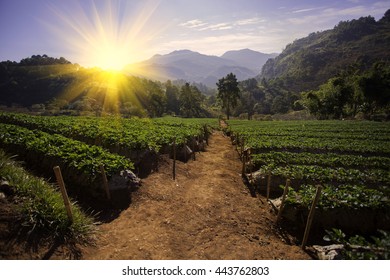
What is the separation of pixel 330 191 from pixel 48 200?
9826mm

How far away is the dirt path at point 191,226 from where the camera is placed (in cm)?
650

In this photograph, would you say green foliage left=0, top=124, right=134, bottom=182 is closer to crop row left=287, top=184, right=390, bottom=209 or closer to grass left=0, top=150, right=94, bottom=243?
grass left=0, top=150, right=94, bottom=243

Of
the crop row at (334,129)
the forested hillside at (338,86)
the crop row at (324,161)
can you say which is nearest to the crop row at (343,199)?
the crop row at (324,161)

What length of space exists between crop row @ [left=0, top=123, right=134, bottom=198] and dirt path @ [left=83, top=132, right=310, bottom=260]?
5.82 ft

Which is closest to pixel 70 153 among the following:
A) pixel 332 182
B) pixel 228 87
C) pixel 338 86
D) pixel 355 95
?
pixel 332 182

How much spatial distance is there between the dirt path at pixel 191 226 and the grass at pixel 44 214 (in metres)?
0.61

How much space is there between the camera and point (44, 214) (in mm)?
6105

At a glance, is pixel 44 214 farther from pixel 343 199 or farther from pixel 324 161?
pixel 324 161

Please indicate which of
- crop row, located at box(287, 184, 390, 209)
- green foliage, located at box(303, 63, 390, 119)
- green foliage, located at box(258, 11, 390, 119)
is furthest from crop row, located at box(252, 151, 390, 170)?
green foliage, located at box(258, 11, 390, 119)

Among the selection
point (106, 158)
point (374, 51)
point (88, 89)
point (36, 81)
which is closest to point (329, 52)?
point (374, 51)

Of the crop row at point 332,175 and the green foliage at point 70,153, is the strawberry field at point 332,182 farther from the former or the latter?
the green foliage at point 70,153

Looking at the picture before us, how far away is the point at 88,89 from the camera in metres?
104

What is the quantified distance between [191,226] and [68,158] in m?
6.13

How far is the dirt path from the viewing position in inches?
256
